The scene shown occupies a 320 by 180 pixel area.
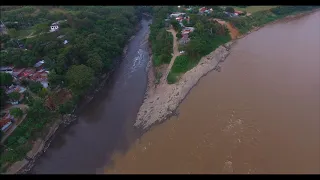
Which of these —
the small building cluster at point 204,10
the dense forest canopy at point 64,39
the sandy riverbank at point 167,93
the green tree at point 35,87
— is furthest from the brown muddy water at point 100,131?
the small building cluster at point 204,10

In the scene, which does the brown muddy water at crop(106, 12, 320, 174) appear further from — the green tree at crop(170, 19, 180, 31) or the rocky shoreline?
the green tree at crop(170, 19, 180, 31)

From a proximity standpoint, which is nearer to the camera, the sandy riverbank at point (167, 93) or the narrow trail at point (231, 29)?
the sandy riverbank at point (167, 93)

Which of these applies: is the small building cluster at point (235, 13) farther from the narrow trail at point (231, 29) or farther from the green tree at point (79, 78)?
the green tree at point (79, 78)

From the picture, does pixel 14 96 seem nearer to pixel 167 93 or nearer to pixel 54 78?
pixel 54 78

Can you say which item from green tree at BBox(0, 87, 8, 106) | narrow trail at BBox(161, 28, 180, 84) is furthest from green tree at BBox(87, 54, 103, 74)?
green tree at BBox(0, 87, 8, 106)

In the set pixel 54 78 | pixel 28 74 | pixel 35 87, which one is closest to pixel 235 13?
pixel 54 78

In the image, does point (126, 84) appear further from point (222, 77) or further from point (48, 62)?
point (222, 77)

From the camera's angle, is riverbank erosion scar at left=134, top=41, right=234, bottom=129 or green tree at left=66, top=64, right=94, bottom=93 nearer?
riverbank erosion scar at left=134, top=41, right=234, bottom=129
